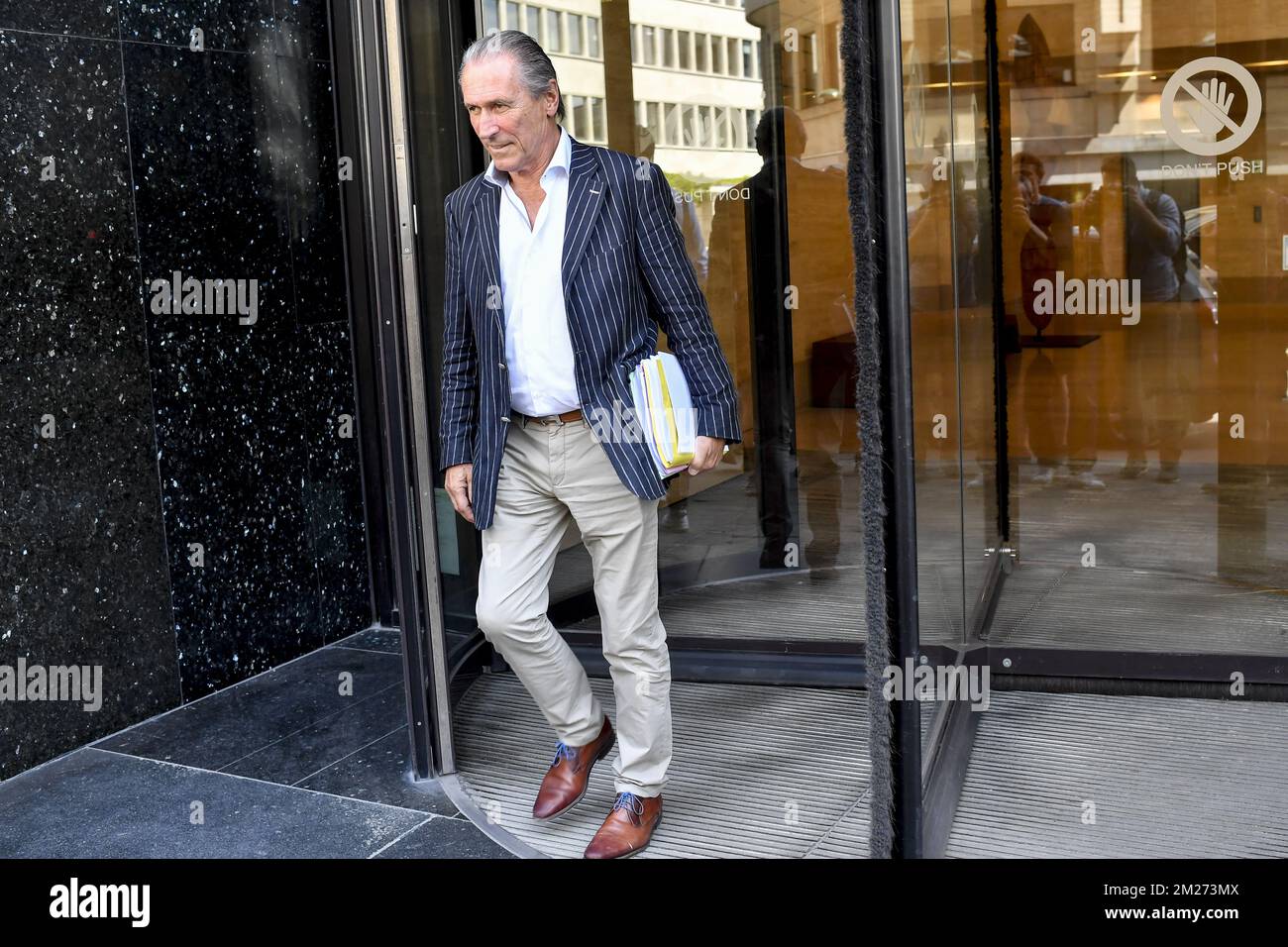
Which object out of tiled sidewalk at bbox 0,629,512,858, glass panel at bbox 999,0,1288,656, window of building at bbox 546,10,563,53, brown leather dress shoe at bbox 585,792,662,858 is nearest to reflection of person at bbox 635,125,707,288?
window of building at bbox 546,10,563,53

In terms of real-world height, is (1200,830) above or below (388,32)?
below

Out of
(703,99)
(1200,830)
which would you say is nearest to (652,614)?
(1200,830)

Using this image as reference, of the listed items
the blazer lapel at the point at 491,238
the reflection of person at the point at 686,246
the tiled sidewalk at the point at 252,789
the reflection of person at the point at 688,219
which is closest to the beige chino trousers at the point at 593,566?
the blazer lapel at the point at 491,238

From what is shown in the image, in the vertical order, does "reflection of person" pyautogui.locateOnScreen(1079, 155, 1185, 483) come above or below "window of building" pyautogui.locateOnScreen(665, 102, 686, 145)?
below

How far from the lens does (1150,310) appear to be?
5.01 m

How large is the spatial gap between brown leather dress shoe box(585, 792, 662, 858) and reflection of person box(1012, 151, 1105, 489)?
265 centimetres

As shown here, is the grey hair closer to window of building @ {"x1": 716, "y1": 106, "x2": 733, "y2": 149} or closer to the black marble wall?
the black marble wall

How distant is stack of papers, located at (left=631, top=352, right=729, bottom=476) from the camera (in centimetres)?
285

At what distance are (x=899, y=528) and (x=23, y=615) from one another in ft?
8.04

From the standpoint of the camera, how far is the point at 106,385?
3.90 m

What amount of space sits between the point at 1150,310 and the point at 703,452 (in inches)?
110

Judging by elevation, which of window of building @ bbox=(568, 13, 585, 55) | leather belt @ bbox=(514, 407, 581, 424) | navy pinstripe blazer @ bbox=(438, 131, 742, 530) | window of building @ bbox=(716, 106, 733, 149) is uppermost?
window of building @ bbox=(568, 13, 585, 55)

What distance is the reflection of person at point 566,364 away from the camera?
2893mm
